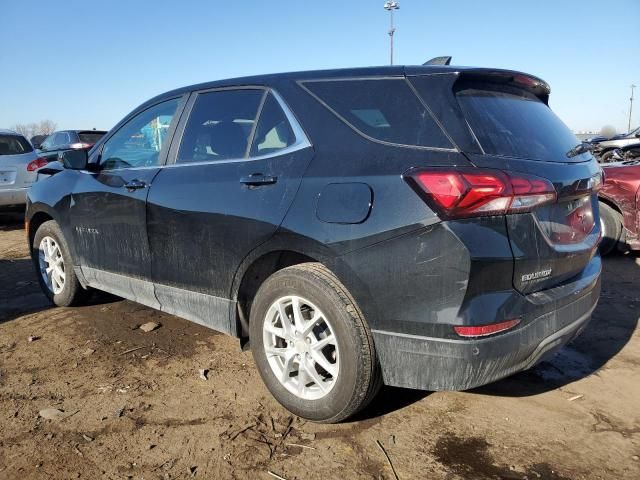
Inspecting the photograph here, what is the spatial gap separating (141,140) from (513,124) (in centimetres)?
267

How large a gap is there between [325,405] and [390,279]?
0.78 meters

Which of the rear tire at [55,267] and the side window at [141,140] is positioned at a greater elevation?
the side window at [141,140]

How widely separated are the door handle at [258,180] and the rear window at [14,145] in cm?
830

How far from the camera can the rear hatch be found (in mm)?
2336

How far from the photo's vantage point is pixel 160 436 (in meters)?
2.68

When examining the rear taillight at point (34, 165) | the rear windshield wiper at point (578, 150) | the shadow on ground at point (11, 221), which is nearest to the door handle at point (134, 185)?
the rear windshield wiper at point (578, 150)

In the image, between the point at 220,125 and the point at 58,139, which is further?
the point at 58,139

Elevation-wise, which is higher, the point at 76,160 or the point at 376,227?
the point at 76,160

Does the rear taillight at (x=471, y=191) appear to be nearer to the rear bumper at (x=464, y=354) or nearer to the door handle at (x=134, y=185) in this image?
the rear bumper at (x=464, y=354)

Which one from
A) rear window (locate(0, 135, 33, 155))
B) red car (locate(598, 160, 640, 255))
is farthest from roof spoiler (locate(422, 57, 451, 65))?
rear window (locate(0, 135, 33, 155))

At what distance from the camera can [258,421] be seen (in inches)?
111

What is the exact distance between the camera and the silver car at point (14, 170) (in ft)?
30.2

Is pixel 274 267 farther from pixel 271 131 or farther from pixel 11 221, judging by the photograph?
pixel 11 221

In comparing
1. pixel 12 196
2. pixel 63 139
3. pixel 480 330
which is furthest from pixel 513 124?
pixel 63 139
